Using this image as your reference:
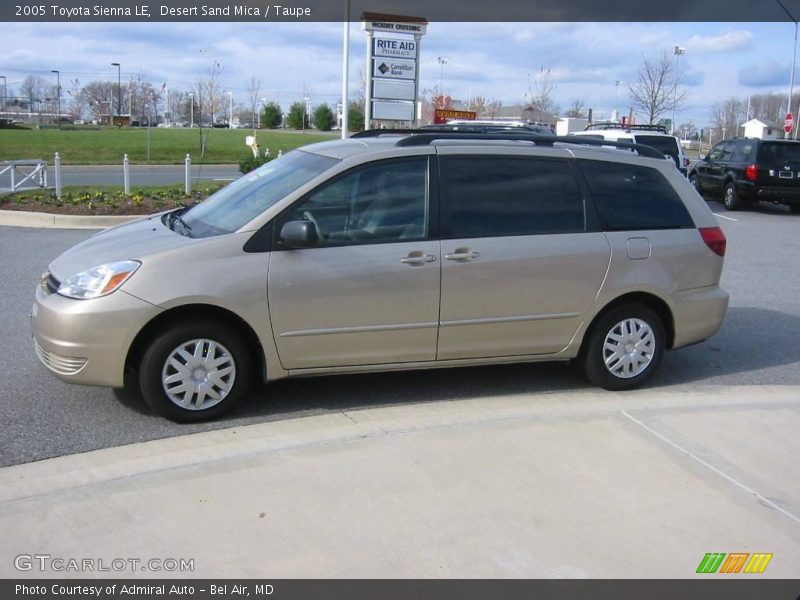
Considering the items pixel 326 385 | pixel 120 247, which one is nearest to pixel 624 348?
pixel 326 385

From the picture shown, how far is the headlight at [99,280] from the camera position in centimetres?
476

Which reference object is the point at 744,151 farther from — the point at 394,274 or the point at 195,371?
the point at 195,371

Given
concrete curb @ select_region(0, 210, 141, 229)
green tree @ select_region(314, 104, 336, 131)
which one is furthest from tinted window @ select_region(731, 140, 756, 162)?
green tree @ select_region(314, 104, 336, 131)

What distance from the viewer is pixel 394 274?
16.9 ft

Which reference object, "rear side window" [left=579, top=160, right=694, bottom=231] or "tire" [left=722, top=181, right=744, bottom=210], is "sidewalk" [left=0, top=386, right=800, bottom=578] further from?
"tire" [left=722, top=181, right=744, bottom=210]

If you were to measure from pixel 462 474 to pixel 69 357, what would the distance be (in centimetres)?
242

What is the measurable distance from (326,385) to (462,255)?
141 centimetres

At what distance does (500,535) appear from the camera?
12.1ft

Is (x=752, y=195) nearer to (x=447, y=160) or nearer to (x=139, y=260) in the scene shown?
(x=447, y=160)

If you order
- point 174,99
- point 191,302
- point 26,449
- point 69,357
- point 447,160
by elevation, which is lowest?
point 26,449

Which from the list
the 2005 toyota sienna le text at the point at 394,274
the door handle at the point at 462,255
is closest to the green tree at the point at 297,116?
the 2005 toyota sienna le text at the point at 394,274

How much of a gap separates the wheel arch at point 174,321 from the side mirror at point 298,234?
56 cm

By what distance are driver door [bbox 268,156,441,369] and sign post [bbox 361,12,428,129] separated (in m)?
13.8

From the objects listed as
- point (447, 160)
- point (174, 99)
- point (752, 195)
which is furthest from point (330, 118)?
point (447, 160)
